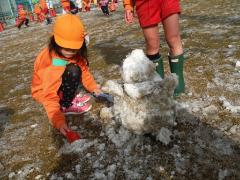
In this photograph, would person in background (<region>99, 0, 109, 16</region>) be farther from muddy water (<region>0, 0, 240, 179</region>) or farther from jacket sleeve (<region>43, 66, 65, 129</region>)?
jacket sleeve (<region>43, 66, 65, 129</region>)

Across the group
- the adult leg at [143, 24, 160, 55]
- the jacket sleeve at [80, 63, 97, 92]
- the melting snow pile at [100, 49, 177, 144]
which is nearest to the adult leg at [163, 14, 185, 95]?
the adult leg at [143, 24, 160, 55]

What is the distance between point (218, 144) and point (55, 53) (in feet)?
6.14

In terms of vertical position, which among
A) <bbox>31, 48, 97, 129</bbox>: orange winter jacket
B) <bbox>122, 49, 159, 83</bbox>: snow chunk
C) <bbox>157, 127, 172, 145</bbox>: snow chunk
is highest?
<bbox>122, 49, 159, 83</bbox>: snow chunk

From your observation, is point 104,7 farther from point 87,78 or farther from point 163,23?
point 163,23

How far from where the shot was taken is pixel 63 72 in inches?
133

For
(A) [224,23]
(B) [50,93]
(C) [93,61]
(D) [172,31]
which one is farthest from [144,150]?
(A) [224,23]

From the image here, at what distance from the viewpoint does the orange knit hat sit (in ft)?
10.0

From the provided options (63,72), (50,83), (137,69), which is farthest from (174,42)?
(50,83)

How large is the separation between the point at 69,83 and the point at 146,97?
46.2 inches

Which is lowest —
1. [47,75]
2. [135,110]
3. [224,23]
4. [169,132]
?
[224,23]

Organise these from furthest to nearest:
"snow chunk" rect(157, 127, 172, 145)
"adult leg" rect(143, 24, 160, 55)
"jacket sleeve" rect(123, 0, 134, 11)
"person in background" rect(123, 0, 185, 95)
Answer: "jacket sleeve" rect(123, 0, 134, 11) → "adult leg" rect(143, 24, 160, 55) → "person in background" rect(123, 0, 185, 95) → "snow chunk" rect(157, 127, 172, 145)

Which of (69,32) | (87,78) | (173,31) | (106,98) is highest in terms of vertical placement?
(69,32)

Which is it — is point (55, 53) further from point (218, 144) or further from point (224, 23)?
point (224, 23)

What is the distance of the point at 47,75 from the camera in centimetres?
321
